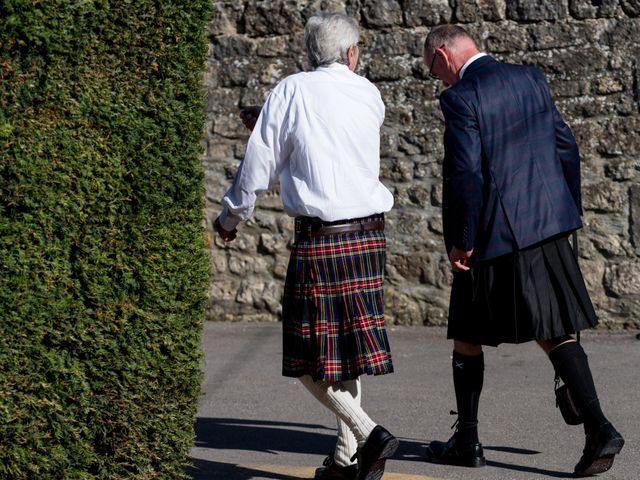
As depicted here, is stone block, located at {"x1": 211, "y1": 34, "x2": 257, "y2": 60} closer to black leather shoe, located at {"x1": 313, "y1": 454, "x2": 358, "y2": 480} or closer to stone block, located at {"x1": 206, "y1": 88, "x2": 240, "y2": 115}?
stone block, located at {"x1": 206, "y1": 88, "x2": 240, "y2": 115}

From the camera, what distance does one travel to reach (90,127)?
367 centimetres

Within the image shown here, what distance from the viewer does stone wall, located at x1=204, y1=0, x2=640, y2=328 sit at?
7387 millimetres

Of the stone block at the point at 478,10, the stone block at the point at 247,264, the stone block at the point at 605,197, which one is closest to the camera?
the stone block at the point at 605,197

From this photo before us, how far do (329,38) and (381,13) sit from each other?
348 centimetres

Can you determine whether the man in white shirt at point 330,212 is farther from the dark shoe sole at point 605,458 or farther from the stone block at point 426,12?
the stone block at point 426,12

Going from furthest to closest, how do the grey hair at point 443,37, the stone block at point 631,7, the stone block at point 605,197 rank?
the stone block at point 605,197, the stone block at point 631,7, the grey hair at point 443,37

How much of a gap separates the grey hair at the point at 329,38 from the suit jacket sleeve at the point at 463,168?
0.46 meters

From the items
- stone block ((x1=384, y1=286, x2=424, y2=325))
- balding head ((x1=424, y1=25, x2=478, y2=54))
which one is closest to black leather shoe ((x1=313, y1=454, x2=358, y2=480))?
balding head ((x1=424, y1=25, x2=478, y2=54))

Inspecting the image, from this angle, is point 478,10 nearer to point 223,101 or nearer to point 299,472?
point 223,101

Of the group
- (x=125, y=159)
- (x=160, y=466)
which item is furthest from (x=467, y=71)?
(x=160, y=466)

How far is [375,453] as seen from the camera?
14.0 ft

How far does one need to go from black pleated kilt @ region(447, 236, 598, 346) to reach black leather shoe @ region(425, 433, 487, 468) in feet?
1.47

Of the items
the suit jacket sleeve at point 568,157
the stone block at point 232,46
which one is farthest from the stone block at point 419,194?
the suit jacket sleeve at point 568,157

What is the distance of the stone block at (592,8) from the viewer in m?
7.35
